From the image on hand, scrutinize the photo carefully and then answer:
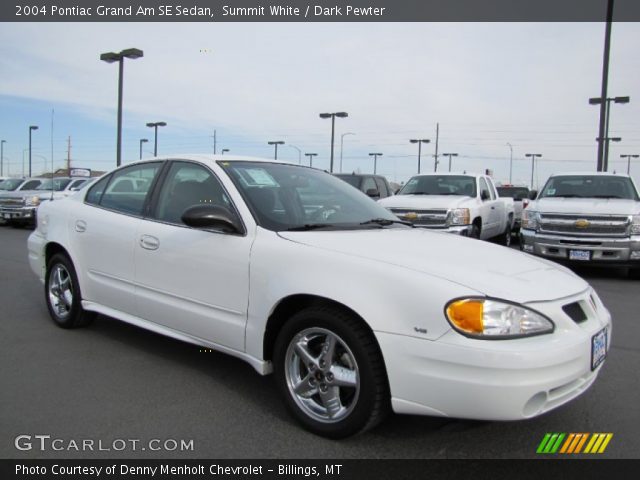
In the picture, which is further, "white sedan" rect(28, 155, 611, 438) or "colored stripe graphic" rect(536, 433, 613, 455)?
"colored stripe graphic" rect(536, 433, 613, 455)

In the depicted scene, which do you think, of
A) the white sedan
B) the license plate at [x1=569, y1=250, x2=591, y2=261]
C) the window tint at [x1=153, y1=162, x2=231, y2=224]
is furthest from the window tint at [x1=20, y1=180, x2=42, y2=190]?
the license plate at [x1=569, y1=250, x2=591, y2=261]

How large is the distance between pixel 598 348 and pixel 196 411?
2.36 m

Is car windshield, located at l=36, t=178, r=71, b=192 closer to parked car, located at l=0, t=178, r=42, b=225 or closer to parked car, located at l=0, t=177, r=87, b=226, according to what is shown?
parked car, located at l=0, t=178, r=42, b=225

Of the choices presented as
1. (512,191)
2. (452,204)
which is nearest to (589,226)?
(452,204)

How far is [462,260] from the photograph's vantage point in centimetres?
307

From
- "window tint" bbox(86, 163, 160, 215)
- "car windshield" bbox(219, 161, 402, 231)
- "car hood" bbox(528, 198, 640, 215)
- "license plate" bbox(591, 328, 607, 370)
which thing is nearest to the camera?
"license plate" bbox(591, 328, 607, 370)

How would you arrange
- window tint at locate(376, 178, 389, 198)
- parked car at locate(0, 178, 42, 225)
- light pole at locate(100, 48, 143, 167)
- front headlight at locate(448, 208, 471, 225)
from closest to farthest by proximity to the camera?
1. front headlight at locate(448, 208, 471, 225)
2. window tint at locate(376, 178, 389, 198)
3. parked car at locate(0, 178, 42, 225)
4. light pole at locate(100, 48, 143, 167)

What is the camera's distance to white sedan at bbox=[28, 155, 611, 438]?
261 centimetres

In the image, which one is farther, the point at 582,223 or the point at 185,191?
the point at 582,223

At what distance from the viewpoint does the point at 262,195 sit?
377 cm

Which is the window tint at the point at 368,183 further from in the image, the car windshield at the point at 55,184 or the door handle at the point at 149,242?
the car windshield at the point at 55,184

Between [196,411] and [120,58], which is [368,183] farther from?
[196,411]

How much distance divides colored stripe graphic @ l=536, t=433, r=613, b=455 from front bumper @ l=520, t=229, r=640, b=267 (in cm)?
614

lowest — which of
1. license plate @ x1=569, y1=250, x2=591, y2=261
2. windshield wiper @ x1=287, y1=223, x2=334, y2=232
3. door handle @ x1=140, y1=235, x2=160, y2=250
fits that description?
license plate @ x1=569, y1=250, x2=591, y2=261
